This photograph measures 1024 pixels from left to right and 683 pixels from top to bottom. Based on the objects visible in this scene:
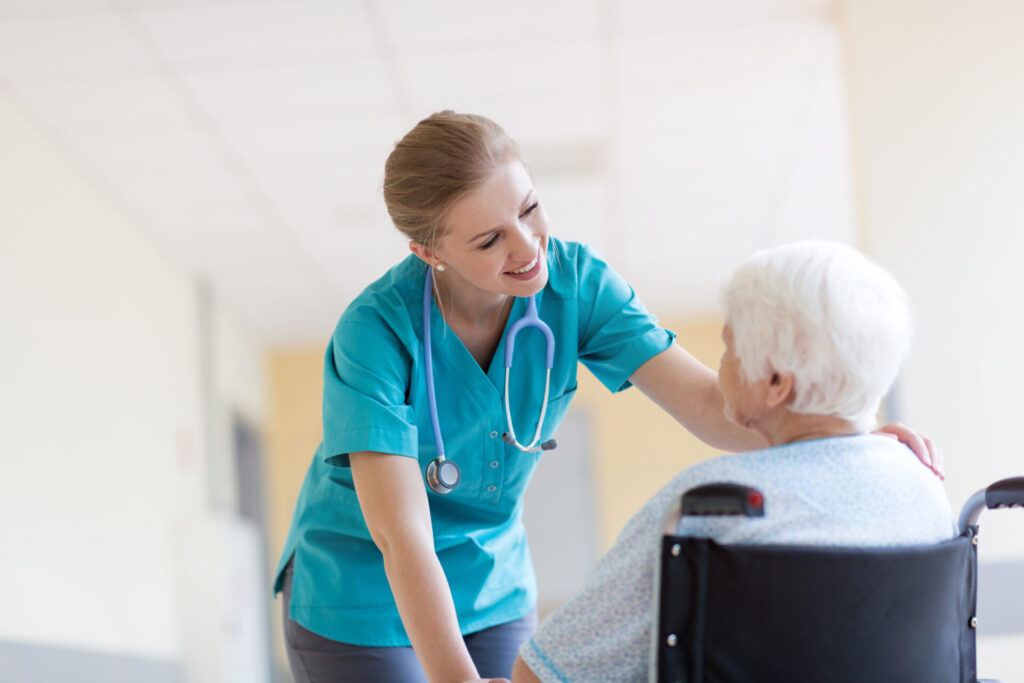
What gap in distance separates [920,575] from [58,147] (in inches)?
155

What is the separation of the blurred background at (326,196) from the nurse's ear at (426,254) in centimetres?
205

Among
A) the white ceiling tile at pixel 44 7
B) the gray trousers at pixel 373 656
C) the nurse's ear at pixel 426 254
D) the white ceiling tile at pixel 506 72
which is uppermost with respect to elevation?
the white ceiling tile at pixel 44 7

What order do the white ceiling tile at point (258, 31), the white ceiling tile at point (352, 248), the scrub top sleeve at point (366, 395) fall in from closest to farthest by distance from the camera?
the scrub top sleeve at point (366, 395)
the white ceiling tile at point (258, 31)
the white ceiling tile at point (352, 248)

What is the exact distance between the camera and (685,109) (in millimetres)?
4188

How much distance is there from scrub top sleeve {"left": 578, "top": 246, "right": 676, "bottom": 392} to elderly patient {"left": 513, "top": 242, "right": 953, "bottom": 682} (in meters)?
0.47

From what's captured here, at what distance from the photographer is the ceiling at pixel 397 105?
3.38m

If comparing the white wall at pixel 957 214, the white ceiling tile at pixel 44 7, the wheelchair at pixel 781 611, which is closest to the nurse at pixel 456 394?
the wheelchair at pixel 781 611

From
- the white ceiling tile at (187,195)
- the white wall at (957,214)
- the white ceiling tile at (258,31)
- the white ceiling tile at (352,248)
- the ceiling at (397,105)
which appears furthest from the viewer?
the white ceiling tile at (352,248)

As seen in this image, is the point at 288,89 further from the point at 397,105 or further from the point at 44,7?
the point at 44,7

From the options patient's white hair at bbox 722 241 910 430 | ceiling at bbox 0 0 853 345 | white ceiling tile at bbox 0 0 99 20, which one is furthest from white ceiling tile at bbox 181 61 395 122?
patient's white hair at bbox 722 241 910 430

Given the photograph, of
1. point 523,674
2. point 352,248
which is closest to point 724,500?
point 523,674

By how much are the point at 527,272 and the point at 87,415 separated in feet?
10.9

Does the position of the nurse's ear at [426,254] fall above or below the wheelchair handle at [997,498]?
above

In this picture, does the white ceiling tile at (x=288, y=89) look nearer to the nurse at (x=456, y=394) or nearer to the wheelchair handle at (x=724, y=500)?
the nurse at (x=456, y=394)
